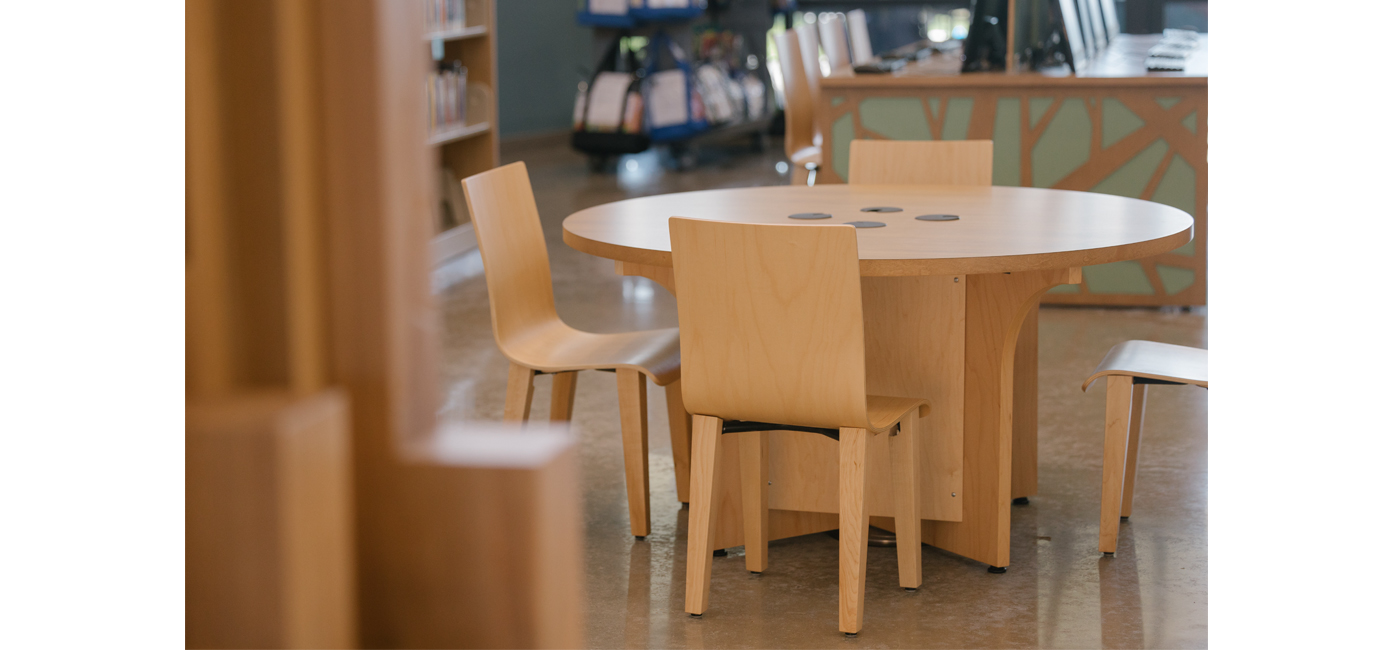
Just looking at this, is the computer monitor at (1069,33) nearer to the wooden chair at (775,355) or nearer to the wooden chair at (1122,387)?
the wooden chair at (1122,387)

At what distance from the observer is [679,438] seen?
2.84 meters

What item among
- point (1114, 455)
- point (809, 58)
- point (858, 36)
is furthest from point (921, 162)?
point (858, 36)

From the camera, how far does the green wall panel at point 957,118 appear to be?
484 centimetres

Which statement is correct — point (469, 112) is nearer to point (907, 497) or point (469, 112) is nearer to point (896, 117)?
point (896, 117)

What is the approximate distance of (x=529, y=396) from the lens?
2719 millimetres

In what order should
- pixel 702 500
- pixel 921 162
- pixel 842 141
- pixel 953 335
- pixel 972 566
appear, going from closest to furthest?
pixel 702 500 < pixel 953 335 < pixel 972 566 < pixel 921 162 < pixel 842 141

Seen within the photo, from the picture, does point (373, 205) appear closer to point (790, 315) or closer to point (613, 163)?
point (790, 315)

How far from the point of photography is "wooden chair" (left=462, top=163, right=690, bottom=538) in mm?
2643

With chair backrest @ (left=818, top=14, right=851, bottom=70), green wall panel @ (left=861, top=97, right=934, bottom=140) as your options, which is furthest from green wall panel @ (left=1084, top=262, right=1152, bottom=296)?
chair backrest @ (left=818, top=14, right=851, bottom=70)

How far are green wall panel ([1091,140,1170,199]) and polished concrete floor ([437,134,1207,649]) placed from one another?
958 mm

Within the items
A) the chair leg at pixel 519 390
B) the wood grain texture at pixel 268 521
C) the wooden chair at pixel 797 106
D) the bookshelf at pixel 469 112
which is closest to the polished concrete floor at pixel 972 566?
the chair leg at pixel 519 390

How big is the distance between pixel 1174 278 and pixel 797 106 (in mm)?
1914
